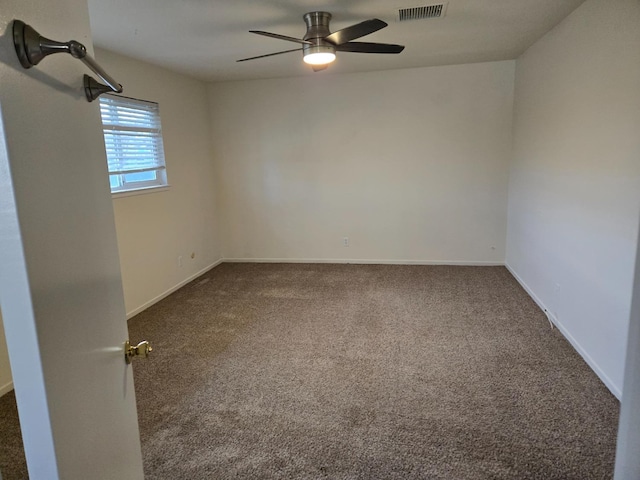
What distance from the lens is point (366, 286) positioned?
174 inches

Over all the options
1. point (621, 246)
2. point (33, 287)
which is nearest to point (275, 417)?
point (33, 287)

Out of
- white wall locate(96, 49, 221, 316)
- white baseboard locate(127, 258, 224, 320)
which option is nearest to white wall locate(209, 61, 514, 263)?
white wall locate(96, 49, 221, 316)

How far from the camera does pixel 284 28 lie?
309 centimetres

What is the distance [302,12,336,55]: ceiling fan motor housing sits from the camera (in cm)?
276

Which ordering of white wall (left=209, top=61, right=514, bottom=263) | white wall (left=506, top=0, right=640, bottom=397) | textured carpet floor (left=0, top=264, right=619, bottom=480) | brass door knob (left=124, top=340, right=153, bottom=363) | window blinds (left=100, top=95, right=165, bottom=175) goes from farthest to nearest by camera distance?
white wall (left=209, top=61, right=514, bottom=263), window blinds (left=100, top=95, right=165, bottom=175), white wall (left=506, top=0, right=640, bottom=397), textured carpet floor (left=0, top=264, right=619, bottom=480), brass door knob (left=124, top=340, right=153, bottom=363)

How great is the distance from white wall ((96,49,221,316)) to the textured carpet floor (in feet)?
1.50

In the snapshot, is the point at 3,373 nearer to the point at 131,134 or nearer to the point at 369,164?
the point at 131,134

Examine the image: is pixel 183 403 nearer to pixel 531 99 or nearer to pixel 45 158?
pixel 45 158

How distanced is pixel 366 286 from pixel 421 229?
4.11 feet

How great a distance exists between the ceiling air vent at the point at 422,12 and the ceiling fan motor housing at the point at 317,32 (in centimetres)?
53

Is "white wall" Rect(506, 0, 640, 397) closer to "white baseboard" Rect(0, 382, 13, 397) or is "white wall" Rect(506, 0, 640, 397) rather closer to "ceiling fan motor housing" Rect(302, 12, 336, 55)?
"ceiling fan motor housing" Rect(302, 12, 336, 55)

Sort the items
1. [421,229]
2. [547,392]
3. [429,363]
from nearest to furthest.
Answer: [547,392] → [429,363] → [421,229]

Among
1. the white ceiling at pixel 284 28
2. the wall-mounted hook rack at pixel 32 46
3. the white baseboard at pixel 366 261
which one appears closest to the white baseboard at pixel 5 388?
the white ceiling at pixel 284 28

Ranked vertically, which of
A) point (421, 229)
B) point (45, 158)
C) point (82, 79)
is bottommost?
point (421, 229)
